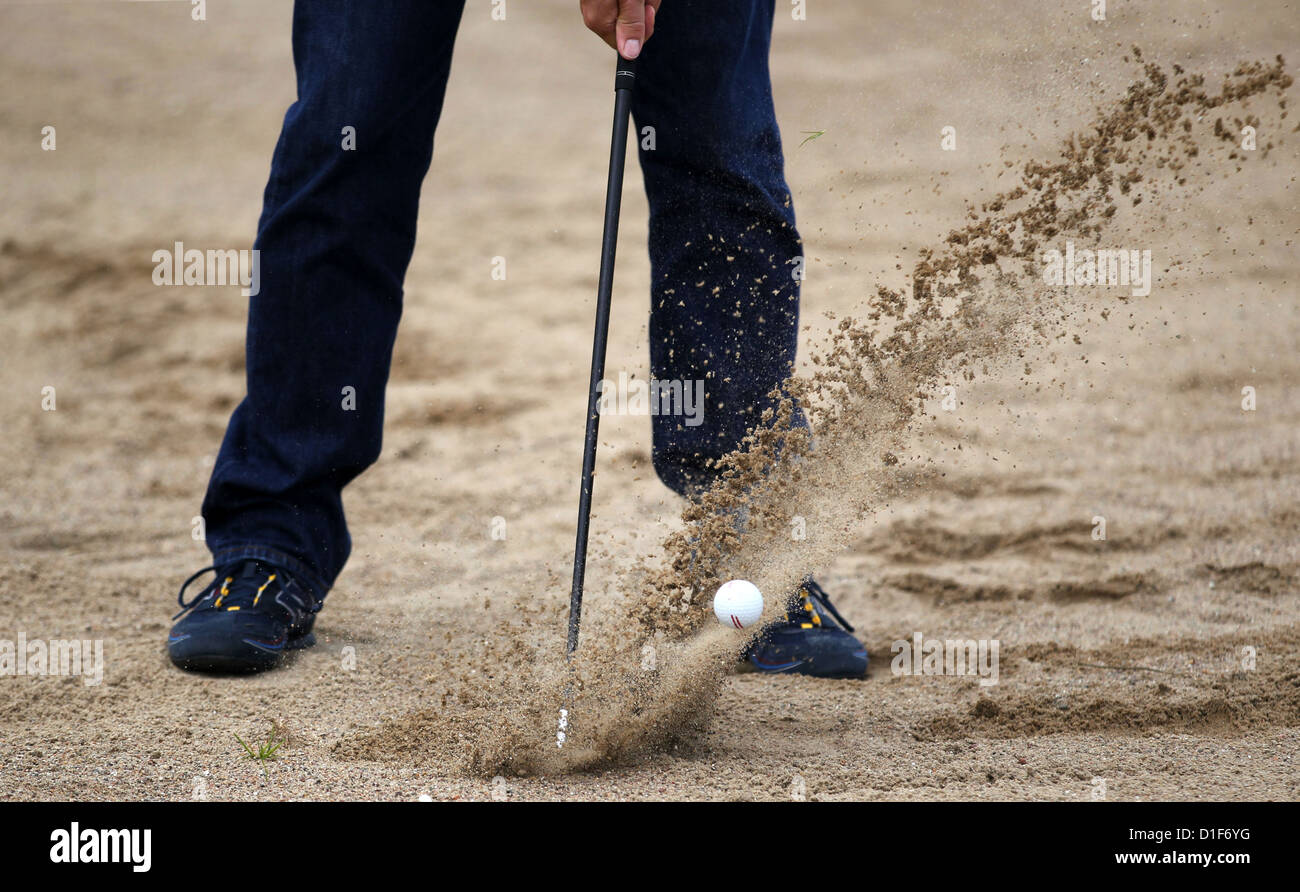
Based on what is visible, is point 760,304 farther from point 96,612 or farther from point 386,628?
point 96,612

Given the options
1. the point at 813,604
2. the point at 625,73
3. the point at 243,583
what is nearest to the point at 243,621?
the point at 243,583

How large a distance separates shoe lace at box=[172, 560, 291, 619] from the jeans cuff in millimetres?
12

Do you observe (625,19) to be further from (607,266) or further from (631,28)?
(607,266)

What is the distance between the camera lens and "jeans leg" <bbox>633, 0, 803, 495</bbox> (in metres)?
2.17

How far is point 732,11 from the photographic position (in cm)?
217

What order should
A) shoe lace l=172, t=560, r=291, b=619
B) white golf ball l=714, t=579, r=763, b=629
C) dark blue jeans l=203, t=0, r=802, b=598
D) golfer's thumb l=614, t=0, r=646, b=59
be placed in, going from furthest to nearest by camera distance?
shoe lace l=172, t=560, r=291, b=619 → dark blue jeans l=203, t=0, r=802, b=598 → golfer's thumb l=614, t=0, r=646, b=59 → white golf ball l=714, t=579, r=763, b=629

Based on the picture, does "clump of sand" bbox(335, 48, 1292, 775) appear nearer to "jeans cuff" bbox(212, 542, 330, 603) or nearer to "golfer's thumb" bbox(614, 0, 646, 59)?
"jeans cuff" bbox(212, 542, 330, 603)

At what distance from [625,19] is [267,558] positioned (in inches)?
47.7

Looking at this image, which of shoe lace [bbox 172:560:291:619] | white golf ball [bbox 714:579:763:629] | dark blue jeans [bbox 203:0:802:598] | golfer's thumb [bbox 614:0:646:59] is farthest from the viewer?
shoe lace [bbox 172:560:291:619]

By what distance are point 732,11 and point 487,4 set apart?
927 cm

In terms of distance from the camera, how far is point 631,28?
1950mm

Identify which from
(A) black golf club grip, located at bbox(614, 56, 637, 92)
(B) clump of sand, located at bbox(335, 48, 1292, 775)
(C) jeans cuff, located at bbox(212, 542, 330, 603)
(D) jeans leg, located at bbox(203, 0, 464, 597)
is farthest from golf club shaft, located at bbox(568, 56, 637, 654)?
(C) jeans cuff, located at bbox(212, 542, 330, 603)

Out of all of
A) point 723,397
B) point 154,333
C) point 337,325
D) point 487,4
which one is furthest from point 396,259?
point 487,4

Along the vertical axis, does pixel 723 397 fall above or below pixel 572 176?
below
